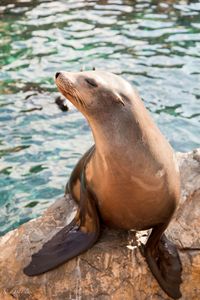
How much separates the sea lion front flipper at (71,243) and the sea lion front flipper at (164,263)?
1.11 ft

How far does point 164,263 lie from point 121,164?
2.47ft

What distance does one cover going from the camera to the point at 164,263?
157 inches

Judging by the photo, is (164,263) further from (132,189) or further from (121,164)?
(121,164)

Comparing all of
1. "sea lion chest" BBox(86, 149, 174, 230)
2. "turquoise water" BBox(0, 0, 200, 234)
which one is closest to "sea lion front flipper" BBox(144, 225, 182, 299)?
"sea lion chest" BBox(86, 149, 174, 230)

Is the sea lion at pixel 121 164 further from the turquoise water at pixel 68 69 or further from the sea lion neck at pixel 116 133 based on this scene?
the turquoise water at pixel 68 69

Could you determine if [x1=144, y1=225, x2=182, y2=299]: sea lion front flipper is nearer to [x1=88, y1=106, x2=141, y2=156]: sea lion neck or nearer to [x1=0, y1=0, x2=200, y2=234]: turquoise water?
[x1=88, y1=106, x2=141, y2=156]: sea lion neck

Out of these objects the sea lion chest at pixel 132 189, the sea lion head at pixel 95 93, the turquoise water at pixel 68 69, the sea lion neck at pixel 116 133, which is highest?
the sea lion head at pixel 95 93

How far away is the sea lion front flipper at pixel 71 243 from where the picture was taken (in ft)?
12.8

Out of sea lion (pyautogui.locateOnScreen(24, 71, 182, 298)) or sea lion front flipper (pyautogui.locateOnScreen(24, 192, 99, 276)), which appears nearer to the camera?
sea lion (pyautogui.locateOnScreen(24, 71, 182, 298))

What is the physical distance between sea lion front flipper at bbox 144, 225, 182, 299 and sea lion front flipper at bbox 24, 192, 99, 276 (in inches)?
13.4

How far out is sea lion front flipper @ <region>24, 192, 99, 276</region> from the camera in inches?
153

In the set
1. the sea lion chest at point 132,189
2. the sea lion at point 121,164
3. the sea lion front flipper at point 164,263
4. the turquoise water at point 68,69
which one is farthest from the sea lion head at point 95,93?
the turquoise water at point 68,69

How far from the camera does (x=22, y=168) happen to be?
6.58 m

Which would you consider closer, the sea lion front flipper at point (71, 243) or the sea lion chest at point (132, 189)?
the sea lion chest at point (132, 189)
